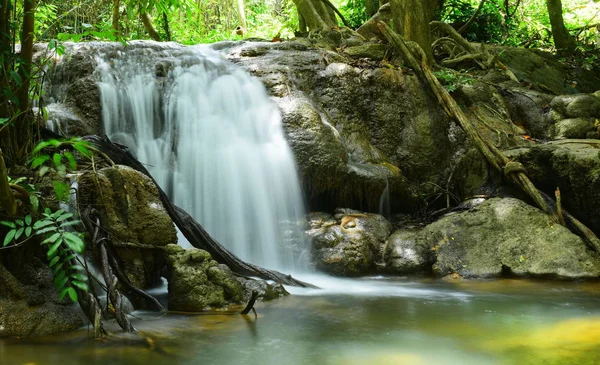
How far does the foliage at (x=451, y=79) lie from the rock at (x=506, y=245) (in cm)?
251

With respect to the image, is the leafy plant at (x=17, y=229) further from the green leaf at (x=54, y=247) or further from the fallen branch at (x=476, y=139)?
the fallen branch at (x=476, y=139)

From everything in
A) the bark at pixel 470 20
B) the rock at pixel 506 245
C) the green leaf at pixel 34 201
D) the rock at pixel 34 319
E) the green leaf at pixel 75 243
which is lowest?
the rock at pixel 34 319

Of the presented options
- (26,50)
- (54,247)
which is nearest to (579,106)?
(26,50)

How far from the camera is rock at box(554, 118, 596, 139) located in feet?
28.1

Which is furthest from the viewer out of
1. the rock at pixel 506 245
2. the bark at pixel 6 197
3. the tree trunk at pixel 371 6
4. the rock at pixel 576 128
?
the tree trunk at pixel 371 6

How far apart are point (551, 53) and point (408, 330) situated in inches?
408

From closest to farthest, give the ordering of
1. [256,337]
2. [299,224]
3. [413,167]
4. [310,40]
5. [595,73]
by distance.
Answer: [256,337] < [299,224] < [413,167] < [310,40] < [595,73]

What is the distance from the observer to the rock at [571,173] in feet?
21.8

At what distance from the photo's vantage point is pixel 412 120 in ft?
27.8

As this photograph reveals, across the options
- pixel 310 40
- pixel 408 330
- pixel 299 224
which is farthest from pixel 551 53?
pixel 408 330

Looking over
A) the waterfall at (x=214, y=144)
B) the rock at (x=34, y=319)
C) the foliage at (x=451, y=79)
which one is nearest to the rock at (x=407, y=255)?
the waterfall at (x=214, y=144)

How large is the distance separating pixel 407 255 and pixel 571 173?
2253 mm

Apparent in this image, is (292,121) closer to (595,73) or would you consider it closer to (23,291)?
(23,291)

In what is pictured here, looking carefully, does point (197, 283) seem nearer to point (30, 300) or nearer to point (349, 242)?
point (30, 300)
